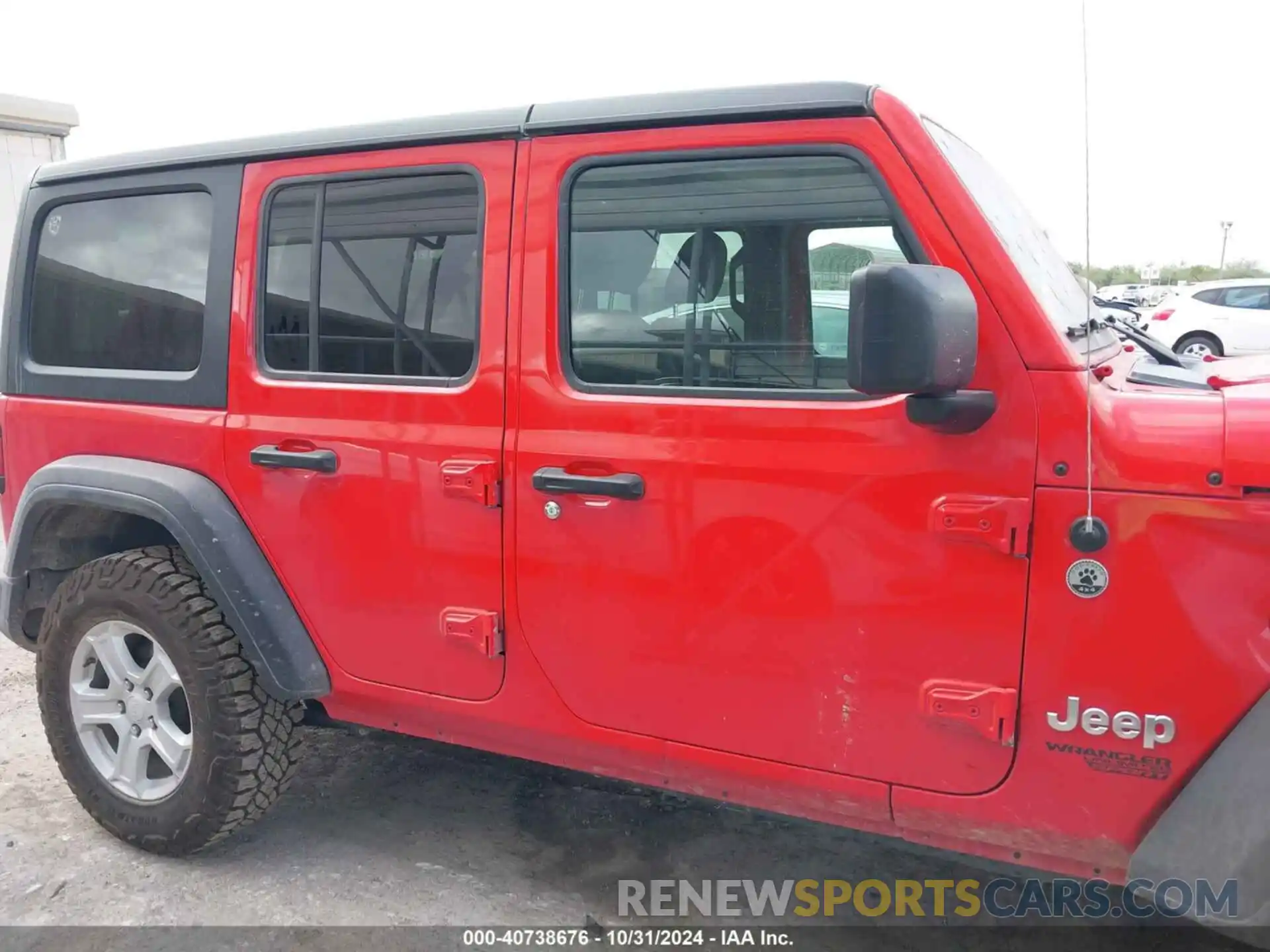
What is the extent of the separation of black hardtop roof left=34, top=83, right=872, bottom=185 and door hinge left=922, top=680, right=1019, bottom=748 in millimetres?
1189

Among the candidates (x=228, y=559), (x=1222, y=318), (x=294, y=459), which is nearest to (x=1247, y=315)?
(x=1222, y=318)

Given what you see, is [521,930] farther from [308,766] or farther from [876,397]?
[876,397]

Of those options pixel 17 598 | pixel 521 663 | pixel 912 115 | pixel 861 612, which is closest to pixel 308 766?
pixel 17 598

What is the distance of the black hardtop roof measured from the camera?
2014 mm

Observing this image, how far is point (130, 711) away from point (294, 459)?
1016 millimetres

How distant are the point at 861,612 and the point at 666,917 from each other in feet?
3.87

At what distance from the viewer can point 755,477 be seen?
81.5 inches

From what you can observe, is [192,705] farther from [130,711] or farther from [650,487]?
[650,487]

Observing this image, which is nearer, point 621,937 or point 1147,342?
point 621,937

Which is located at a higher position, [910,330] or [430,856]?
[910,330]

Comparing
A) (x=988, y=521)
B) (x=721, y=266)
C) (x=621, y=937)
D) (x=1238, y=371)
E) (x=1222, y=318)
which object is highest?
(x=1222, y=318)

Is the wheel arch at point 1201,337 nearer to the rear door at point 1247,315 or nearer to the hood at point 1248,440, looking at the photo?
the rear door at point 1247,315

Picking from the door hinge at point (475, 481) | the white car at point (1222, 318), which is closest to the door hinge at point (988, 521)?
the door hinge at point (475, 481)

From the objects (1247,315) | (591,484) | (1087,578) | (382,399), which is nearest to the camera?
(1087,578)
